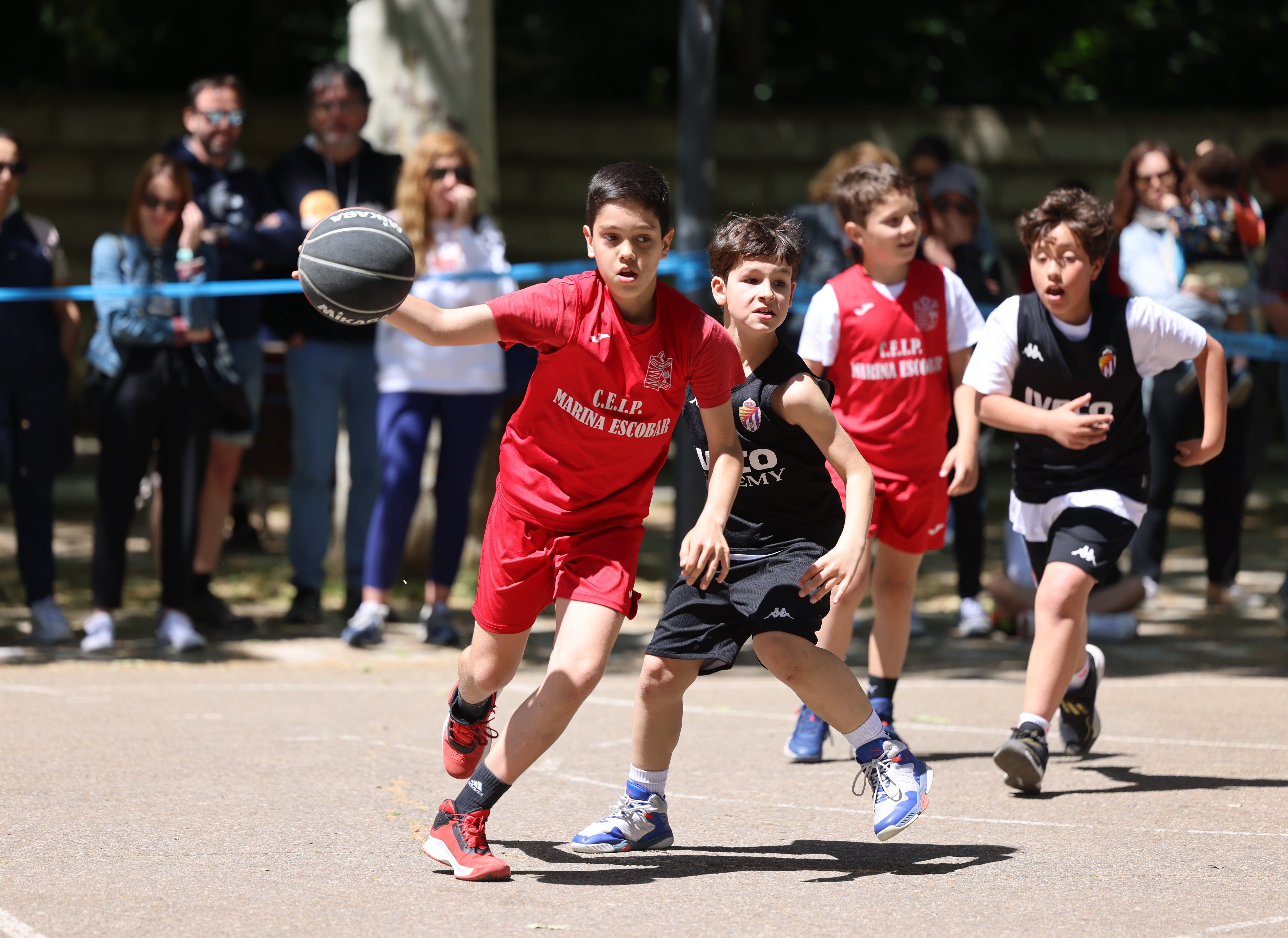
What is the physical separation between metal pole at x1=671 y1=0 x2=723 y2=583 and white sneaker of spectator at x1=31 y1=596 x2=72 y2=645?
10.5 feet

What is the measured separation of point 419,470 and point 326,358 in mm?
760

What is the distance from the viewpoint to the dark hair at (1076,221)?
607 centimetres

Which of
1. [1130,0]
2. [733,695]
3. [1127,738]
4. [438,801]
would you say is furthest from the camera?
[1130,0]

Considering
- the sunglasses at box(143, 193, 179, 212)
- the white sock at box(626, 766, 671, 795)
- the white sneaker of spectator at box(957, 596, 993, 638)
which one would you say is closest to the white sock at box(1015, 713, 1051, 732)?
the white sock at box(626, 766, 671, 795)

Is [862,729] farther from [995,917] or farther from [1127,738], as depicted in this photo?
[1127,738]

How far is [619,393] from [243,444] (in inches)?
179

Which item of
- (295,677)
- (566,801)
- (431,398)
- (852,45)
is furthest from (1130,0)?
(566,801)

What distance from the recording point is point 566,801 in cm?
580

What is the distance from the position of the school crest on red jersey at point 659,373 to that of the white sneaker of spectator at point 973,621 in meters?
4.84

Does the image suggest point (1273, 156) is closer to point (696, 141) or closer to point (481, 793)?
point (696, 141)

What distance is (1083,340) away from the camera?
6.14 metres

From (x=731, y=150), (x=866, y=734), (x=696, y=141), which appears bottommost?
(x=866, y=734)

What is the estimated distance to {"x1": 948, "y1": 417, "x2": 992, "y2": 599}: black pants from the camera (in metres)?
9.41

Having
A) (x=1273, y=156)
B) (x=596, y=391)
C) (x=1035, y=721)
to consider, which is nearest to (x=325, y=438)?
(x=596, y=391)
